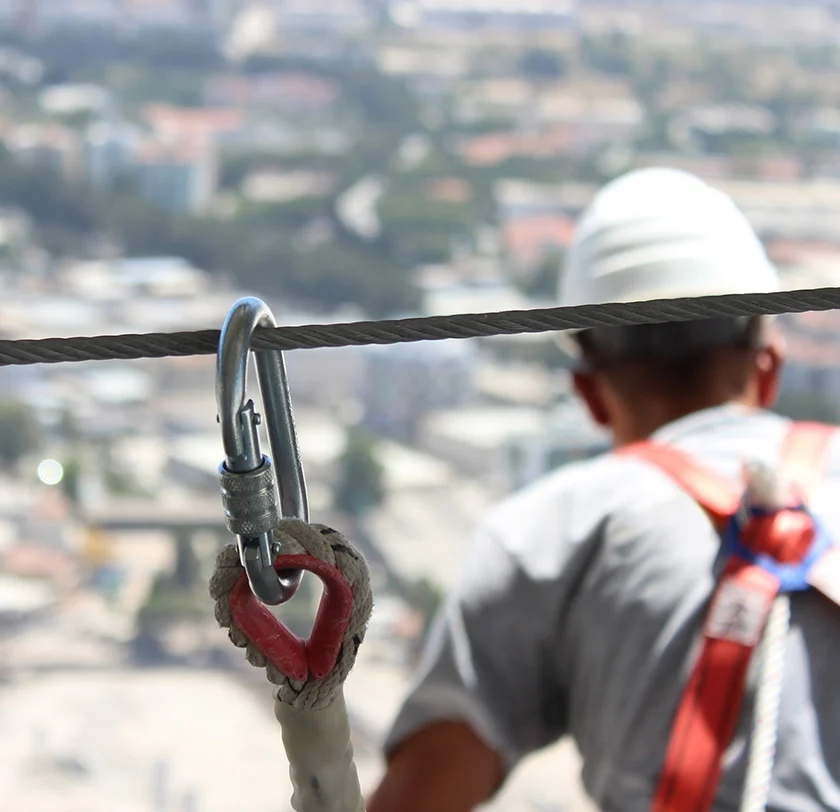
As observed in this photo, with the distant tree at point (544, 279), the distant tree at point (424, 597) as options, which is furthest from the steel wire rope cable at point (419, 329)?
the distant tree at point (544, 279)

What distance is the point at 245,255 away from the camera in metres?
21.5

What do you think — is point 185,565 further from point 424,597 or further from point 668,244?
point 668,244

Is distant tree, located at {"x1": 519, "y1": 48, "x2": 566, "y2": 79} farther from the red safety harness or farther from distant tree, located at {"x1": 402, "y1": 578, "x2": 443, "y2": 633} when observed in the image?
the red safety harness

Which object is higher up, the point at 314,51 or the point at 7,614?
the point at 314,51

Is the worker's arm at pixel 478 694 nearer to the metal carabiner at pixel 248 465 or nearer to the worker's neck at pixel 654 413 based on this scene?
the worker's neck at pixel 654 413

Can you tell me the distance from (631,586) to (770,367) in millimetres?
214

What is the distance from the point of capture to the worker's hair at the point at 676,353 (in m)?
0.86

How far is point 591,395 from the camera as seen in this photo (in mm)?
934

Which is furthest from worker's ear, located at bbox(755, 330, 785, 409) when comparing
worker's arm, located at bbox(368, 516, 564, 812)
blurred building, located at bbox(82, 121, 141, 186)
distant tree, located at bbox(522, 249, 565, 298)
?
blurred building, located at bbox(82, 121, 141, 186)

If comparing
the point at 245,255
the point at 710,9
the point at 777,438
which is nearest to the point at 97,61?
the point at 245,255

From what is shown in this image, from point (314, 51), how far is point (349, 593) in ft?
90.9

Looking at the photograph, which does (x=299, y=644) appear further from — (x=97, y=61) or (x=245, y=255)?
(x=97, y=61)

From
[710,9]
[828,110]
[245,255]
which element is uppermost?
[710,9]

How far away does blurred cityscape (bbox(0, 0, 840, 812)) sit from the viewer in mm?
14242
